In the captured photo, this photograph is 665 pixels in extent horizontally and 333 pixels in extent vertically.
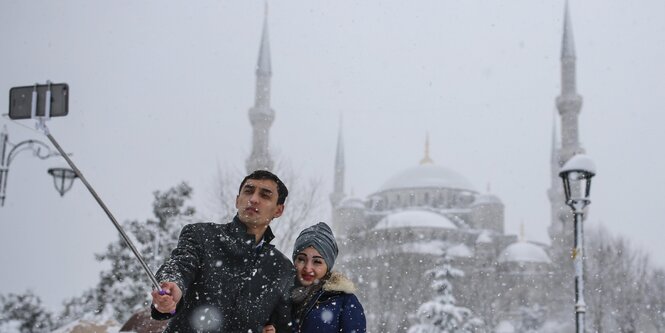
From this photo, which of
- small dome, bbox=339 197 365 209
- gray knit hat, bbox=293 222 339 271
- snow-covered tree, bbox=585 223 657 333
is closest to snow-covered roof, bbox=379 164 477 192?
small dome, bbox=339 197 365 209

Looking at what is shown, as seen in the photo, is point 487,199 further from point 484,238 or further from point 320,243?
point 320,243

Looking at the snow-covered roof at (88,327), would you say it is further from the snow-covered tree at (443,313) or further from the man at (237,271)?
the snow-covered tree at (443,313)

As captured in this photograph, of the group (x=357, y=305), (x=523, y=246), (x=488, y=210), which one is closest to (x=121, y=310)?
(x=357, y=305)

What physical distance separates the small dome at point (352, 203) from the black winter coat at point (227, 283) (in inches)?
2375

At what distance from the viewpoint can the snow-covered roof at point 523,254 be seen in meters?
55.9

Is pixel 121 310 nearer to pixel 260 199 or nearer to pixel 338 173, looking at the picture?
pixel 260 199

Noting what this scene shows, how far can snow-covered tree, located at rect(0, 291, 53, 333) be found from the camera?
21172mm

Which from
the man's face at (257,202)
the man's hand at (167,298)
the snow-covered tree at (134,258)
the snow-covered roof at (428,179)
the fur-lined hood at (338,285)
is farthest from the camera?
the snow-covered roof at (428,179)

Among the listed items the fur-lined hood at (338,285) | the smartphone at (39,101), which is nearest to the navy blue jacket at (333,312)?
the fur-lined hood at (338,285)

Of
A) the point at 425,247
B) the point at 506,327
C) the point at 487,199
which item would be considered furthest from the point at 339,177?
the point at 506,327

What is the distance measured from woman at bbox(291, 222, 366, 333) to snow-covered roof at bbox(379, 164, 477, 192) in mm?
67531

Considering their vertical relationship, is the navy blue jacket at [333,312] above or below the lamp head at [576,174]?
below

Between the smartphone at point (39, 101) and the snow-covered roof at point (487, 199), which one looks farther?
the snow-covered roof at point (487, 199)

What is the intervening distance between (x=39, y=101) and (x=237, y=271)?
883 millimetres
